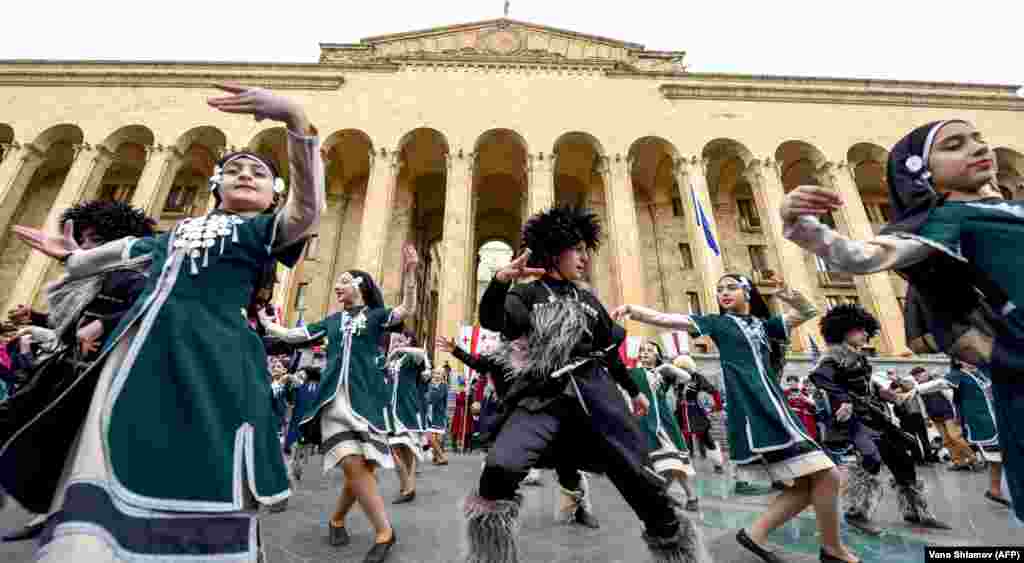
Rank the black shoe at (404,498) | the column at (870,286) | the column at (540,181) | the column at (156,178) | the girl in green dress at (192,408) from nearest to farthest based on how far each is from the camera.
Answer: the girl in green dress at (192,408), the black shoe at (404,498), the column at (870,286), the column at (156,178), the column at (540,181)

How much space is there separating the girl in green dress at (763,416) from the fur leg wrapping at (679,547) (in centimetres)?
128

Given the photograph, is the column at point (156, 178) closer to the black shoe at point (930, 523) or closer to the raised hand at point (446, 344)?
the raised hand at point (446, 344)

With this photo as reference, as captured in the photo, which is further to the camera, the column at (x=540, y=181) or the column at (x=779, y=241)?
the column at (x=540, y=181)

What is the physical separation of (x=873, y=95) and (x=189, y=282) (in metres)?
28.7

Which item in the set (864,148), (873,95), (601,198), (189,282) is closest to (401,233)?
(601,198)

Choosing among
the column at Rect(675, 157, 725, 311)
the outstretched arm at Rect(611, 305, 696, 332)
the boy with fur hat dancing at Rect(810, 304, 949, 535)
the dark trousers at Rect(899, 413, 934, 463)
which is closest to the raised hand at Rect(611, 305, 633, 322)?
the outstretched arm at Rect(611, 305, 696, 332)

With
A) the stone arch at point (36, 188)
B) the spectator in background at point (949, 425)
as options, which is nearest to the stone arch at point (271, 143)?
the stone arch at point (36, 188)

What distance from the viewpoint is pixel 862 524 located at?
393 centimetres

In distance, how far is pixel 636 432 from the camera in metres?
2.28

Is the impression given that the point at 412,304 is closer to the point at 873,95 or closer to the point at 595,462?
the point at 595,462

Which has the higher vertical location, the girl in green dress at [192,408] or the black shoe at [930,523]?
the girl in green dress at [192,408]

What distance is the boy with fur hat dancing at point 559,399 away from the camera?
6.86ft

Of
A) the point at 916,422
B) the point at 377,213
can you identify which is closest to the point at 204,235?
the point at 916,422

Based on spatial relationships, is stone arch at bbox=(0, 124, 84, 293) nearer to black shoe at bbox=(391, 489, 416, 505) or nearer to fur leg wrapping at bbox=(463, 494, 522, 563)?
black shoe at bbox=(391, 489, 416, 505)
